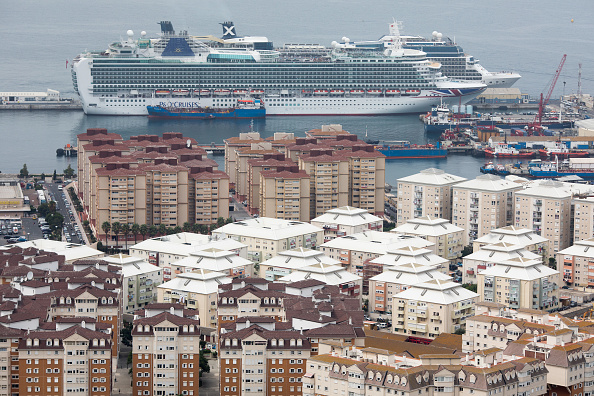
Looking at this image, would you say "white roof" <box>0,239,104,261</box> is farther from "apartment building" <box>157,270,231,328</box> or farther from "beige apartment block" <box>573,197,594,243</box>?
"beige apartment block" <box>573,197,594,243</box>

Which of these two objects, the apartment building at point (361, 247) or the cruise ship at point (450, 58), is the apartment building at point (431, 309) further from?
the cruise ship at point (450, 58)

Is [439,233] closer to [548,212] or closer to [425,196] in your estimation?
[548,212]

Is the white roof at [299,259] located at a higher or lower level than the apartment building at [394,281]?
higher

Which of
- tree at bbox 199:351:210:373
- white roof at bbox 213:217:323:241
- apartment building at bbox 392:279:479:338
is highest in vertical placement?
white roof at bbox 213:217:323:241

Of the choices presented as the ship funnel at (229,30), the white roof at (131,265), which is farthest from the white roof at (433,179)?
the ship funnel at (229,30)

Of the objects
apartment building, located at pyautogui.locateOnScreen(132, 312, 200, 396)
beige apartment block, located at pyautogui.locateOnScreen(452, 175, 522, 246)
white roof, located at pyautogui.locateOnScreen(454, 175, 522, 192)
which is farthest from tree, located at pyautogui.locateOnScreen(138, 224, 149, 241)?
apartment building, located at pyautogui.locateOnScreen(132, 312, 200, 396)
